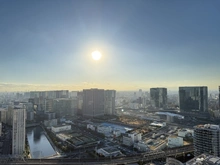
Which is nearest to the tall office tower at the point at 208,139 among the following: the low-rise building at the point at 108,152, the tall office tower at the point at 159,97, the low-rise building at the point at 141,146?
the low-rise building at the point at 141,146

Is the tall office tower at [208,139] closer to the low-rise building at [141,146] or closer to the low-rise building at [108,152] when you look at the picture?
the low-rise building at [141,146]

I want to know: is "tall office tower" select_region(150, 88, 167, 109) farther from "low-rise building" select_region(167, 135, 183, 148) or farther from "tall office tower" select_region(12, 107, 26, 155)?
"tall office tower" select_region(12, 107, 26, 155)

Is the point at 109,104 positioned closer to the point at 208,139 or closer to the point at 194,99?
the point at 194,99

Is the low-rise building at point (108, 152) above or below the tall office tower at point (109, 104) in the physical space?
below

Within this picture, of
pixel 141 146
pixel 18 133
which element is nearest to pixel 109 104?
pixel 141 146

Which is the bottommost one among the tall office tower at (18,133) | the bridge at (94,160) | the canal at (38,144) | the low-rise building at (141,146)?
the canal at (38,144)

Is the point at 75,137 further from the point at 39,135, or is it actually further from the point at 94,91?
the point at 94,91
